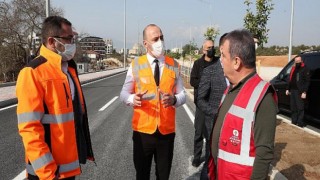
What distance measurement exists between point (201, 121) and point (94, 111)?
7.25m

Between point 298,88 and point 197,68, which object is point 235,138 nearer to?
point 197,68

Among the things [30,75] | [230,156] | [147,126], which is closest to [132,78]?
[147,126]

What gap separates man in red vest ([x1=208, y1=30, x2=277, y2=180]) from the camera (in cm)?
232

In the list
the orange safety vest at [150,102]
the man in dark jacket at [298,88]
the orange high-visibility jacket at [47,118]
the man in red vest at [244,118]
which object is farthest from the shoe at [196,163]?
the man in dark jacket at [298,88]

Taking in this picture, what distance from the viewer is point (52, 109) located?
2.77 metres

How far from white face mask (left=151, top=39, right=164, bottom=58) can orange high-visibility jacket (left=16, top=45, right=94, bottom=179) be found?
1.22m

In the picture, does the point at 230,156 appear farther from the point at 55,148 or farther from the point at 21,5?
the point at 21,5

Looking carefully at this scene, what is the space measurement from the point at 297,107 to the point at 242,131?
7922 millimetres

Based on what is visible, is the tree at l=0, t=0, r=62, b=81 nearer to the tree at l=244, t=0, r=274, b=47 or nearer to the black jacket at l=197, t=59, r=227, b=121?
the tree at l=244, t=0, r=274, b=47

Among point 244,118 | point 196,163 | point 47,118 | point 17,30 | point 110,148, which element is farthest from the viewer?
point 17,30

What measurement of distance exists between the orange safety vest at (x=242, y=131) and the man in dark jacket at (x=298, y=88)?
748 centimetres

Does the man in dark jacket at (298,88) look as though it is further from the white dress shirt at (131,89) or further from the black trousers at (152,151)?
the black trousers at (152,151)

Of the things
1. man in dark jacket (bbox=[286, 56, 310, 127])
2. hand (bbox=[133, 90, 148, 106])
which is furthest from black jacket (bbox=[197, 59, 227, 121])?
man in dark jacket (bbox=[286, 56, 310, 127])

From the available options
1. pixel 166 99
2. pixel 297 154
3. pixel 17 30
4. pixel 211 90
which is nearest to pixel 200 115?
pixel 211 90
